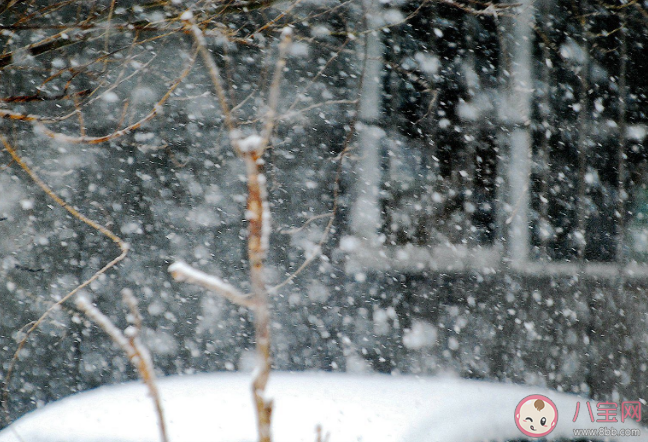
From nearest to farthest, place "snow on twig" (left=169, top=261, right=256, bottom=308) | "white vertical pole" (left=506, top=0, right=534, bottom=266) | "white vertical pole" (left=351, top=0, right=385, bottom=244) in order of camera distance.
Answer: "snow on twig" (left=169, top=261, right=256, bottom=308) < "white vertical pole" (left=351, top=0, right=385, bottom=244) < "white vertical pole" (left=506, top=0, right=534, bottom=266)

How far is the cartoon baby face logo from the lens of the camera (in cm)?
183

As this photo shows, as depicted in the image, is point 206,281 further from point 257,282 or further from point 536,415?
point 536,415

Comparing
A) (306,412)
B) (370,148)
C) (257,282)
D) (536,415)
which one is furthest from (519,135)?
(257,282)

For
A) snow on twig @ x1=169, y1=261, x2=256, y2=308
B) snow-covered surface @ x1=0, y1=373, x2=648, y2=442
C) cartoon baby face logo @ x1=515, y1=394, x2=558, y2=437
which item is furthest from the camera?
cartoon baby face logo @ x1=515, y1=394, x2=558, y2=437

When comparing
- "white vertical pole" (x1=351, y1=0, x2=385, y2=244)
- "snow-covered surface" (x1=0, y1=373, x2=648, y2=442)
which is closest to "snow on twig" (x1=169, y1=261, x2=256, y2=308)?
"snow-covered surface" (x1=0, y1=373, x2=648, y2=442)

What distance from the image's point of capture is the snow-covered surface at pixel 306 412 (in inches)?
62.9

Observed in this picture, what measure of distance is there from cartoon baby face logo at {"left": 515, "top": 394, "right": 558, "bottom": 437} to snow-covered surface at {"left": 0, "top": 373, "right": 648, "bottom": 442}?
0.02 m

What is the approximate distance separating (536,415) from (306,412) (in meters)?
0.95

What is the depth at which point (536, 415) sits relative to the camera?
191 cm

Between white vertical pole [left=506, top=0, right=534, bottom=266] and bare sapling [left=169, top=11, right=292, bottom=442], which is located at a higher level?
white vertical pole [left=506, top=0, right=534, bottom=266]

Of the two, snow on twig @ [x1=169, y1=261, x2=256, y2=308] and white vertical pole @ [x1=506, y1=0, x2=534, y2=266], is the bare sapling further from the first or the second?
white vertical pole @ [x1=506, y1=0, x2=534, y2=266]

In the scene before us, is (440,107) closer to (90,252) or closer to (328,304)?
(328,304)

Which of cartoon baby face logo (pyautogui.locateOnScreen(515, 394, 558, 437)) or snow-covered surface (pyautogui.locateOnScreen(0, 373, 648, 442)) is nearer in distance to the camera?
snow-covered surface (pyautogui.locateOnScreen(0, 373, 648, 442))

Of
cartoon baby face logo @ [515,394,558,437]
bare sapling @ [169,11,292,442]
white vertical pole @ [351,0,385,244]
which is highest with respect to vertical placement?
white vertical pole @ [351,0,385,244]
